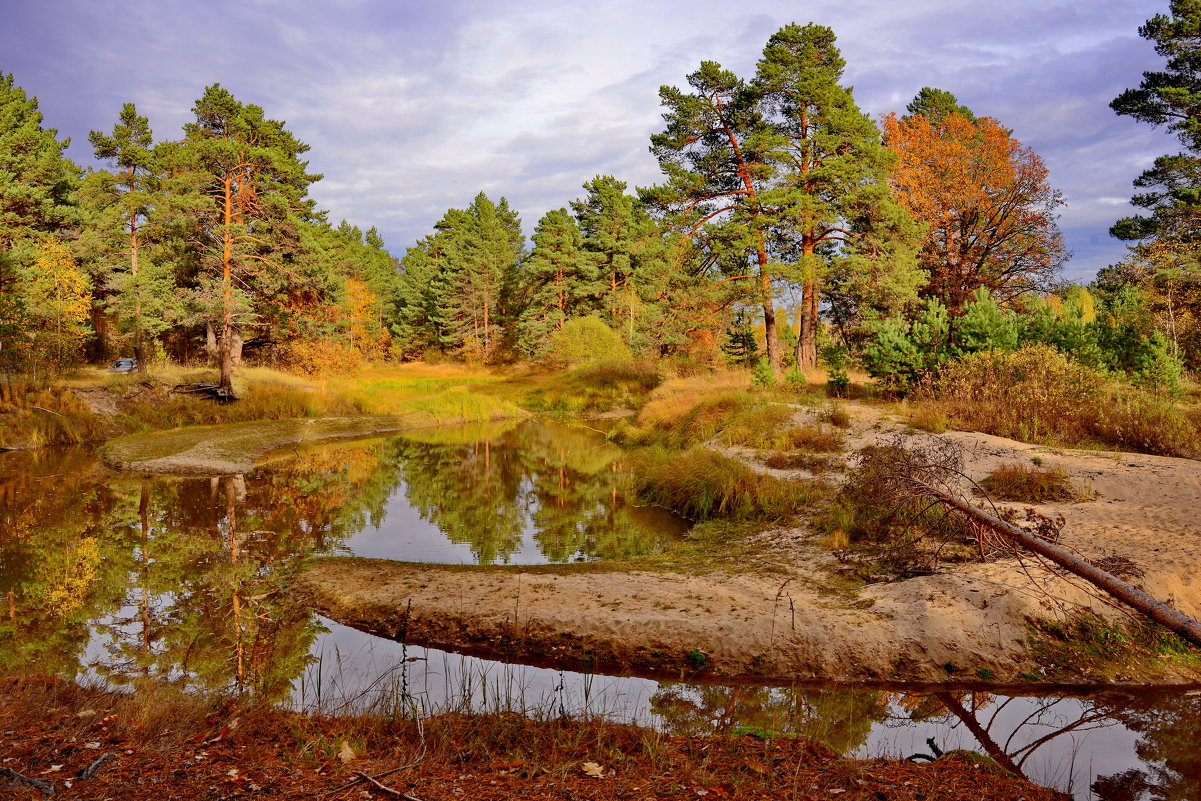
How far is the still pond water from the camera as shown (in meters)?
5.27

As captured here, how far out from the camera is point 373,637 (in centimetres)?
748

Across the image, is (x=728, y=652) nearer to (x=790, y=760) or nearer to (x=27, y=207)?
(x=790, y=760)

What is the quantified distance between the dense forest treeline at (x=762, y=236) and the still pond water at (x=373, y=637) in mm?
12173

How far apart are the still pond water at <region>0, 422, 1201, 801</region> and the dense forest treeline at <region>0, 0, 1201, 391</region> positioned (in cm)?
1217

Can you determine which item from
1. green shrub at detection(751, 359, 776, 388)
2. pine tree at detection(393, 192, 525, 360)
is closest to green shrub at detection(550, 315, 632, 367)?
green shrub at detection(751, 359, 776, 388)

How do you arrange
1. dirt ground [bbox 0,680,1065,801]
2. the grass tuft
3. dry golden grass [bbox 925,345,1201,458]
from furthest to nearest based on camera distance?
dry golden grass [bbox 925,345,1201,458] < the grass tuft < dirt ground [bbox 0,680,1065,801]

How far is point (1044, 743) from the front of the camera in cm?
517

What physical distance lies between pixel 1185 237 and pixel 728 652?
2946cm

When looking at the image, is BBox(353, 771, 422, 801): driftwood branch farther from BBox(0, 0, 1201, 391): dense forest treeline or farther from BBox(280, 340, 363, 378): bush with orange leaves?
BBox(280, 340, 363, 378): bush with orange leaves

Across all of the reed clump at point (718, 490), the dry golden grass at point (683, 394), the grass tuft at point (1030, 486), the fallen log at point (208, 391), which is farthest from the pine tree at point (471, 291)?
the grass tuft at point (1030, 486)

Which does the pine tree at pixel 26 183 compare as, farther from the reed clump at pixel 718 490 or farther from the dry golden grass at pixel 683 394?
the reed clump at pixel 718 490

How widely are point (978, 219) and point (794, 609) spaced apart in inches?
1192

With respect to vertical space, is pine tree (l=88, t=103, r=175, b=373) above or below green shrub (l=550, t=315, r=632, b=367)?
above

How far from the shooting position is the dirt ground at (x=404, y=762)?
3.67 meters
